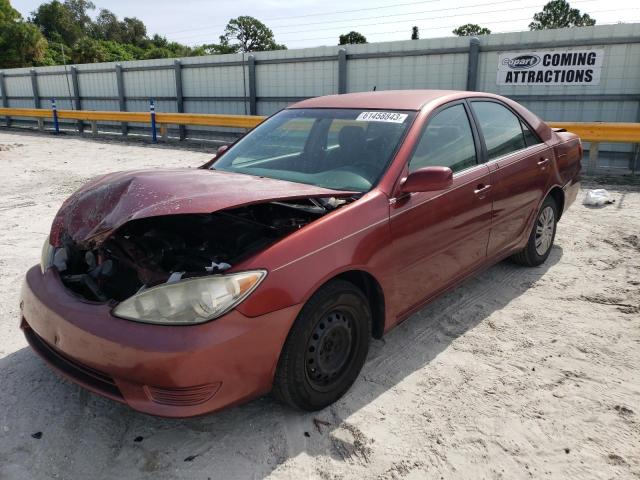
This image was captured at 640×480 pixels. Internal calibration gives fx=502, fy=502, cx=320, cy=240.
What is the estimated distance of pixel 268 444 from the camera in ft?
7.97

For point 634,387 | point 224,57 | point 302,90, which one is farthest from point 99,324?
point 224,57

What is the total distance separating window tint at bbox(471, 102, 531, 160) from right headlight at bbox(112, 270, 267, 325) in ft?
7.78

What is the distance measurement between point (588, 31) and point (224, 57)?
11.0 m

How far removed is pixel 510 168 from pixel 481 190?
0.54 m

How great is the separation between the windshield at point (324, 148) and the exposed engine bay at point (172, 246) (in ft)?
1.25

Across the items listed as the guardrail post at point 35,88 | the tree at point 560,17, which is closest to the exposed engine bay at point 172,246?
the guardrail post at point 35,88

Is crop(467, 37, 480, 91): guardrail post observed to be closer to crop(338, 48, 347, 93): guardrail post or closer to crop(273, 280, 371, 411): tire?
crop(338, 48, 347, 93): guardrail post

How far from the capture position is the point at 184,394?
2160 mm

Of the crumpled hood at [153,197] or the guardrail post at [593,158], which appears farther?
the guardrail post at [593,158]

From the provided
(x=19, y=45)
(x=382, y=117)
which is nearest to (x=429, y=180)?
(x=382, y=117)

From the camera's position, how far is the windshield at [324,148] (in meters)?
3.10

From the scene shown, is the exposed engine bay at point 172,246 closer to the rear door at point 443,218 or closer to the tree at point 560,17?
the rear door at point 443,218

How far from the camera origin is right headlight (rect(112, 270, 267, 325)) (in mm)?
2170

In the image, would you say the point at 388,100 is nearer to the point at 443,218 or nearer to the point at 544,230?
the point at 443,218
